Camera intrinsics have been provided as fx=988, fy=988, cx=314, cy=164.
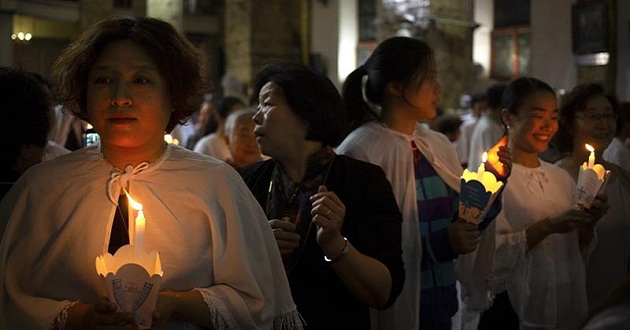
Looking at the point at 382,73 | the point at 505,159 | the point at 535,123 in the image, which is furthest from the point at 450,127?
the point at 505,159

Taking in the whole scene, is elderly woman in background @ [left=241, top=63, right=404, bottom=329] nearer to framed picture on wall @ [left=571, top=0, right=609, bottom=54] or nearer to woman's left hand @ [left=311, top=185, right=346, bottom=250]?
woman's left hand @ [left=311, top=185, right=346, bottom=250]

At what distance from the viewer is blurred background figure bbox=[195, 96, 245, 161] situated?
868 centimetres

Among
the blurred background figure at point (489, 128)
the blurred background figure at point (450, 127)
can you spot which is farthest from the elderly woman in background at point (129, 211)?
the blurred background figure at point (450, 127)

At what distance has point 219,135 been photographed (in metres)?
9.02

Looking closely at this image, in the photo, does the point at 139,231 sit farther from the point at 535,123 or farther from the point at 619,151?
the point at 619,151

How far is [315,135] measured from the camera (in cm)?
334

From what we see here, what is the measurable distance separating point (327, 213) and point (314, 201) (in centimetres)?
11

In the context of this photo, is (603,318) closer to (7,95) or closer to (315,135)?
(315,135)

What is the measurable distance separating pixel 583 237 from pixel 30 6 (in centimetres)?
2064

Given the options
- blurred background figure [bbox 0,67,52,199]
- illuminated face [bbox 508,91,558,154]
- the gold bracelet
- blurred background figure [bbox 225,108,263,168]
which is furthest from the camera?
blurred background figure [bbox 225,108,263,168]

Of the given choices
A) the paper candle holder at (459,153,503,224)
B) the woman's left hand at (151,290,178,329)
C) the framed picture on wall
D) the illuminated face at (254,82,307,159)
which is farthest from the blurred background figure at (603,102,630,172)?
the framed picture on wall

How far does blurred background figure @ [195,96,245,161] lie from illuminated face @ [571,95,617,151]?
368 centimetres

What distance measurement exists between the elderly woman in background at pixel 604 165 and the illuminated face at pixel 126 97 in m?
2.93

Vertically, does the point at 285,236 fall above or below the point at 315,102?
below
